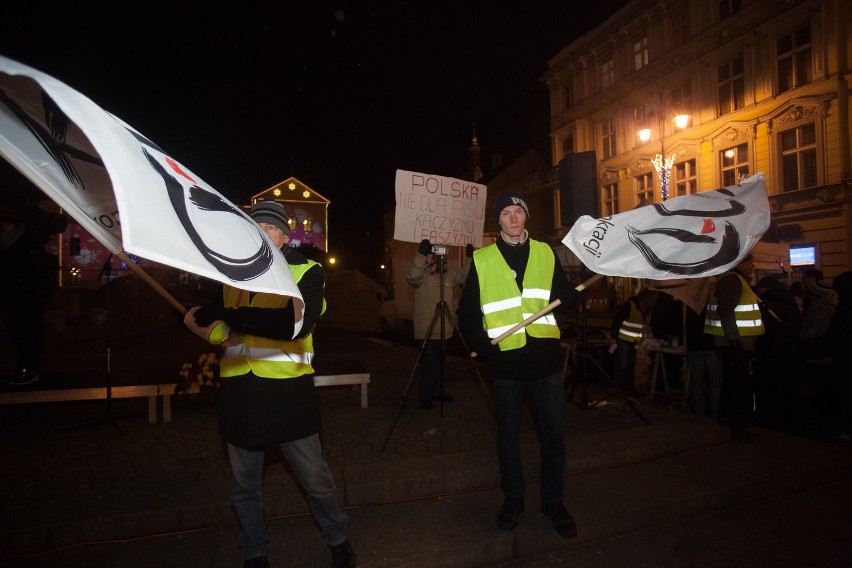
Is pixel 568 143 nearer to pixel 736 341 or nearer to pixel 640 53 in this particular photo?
pixel 640 53

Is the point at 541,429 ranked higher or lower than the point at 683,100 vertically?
lower

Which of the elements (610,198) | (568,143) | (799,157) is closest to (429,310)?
(799,157)

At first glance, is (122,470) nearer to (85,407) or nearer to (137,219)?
(85,407)

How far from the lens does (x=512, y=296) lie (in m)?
3.35

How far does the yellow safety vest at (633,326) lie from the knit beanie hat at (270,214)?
6276 millimetres

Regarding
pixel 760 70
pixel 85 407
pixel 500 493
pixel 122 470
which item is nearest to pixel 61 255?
pixel 85 407

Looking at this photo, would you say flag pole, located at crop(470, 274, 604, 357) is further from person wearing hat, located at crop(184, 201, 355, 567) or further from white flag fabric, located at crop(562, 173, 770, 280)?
person wearing hat, located at crop(184, 201, 355, 567)

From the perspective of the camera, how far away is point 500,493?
4.02 m

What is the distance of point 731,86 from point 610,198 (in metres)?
8.99

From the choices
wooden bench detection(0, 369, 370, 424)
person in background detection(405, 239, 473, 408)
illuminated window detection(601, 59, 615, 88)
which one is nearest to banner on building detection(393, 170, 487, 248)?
person in background detection(405, 239, 473, 408)

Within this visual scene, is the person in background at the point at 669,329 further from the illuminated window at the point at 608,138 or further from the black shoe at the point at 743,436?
the illuminated window at the point at 608,138

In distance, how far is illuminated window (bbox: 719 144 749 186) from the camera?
73.8 feet

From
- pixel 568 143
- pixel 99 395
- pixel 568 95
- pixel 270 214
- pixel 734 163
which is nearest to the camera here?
pixel 270 214

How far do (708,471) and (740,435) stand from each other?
3.91 ft
